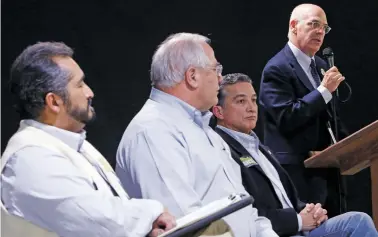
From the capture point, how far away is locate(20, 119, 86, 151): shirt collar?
6.66 ft

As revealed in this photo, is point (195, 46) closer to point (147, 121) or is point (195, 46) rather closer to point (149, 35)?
point (147, 121)

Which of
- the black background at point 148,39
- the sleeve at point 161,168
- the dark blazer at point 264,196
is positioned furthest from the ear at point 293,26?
the sleeve at point 161,168

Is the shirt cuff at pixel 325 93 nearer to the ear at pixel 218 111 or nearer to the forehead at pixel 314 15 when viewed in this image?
the forehead at pixel 314 15

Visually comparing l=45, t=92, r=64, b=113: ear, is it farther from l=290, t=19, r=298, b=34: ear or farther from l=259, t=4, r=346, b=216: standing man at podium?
l=290, t=19, r=298, b=34: ear

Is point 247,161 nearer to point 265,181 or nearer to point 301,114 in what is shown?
point 265,181

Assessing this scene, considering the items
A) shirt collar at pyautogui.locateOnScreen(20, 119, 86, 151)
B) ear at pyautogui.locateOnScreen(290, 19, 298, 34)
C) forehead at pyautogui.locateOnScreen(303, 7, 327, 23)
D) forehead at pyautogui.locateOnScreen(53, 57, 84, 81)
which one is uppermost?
forehead at pyautogui.locateOnScreen(303, 7, 327, 23)

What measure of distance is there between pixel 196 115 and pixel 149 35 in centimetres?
160

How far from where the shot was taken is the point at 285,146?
3.35 metres

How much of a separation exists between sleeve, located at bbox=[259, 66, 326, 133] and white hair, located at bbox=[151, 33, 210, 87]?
0.90 meters

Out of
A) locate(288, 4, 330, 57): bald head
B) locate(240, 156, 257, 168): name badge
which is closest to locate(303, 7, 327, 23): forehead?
locate(288, 4, 330, 57): bald head

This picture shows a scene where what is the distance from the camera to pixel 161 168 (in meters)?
2.22

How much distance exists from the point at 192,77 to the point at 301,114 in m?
0.92

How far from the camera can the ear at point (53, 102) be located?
2049 mm

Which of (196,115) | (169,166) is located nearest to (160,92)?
(196,115)
